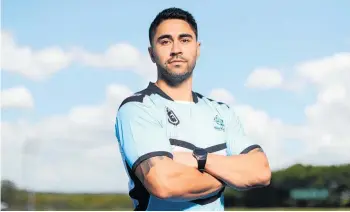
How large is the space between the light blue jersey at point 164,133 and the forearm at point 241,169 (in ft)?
0.32

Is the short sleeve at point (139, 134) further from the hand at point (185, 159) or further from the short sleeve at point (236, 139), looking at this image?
the short sleeve at point (236, 139)

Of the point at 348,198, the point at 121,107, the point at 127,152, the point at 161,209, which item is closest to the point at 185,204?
the point at 161,209

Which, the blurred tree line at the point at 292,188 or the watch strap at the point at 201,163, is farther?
the blurred tree line at the point at 292,188

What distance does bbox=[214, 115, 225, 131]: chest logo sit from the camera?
4.39 metres

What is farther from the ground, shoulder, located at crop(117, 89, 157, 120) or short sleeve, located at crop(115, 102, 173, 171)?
shoulder, located at crop(117, 89, 157, 120)

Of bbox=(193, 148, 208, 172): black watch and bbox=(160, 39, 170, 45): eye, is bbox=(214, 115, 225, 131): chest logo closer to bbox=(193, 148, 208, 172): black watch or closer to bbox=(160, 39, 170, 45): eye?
bbox=(193, 148, 208, 172): black watch

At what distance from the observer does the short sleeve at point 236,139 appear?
4.45 meters

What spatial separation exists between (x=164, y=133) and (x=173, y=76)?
1.46 feet

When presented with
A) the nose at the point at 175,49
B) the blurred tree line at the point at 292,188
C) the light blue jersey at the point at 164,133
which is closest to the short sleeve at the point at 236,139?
the light blue jersey at the point at 164,133

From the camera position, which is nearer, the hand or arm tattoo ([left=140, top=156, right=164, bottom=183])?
arm tattoo ([left=140, top=156, right=164, bottom=183])

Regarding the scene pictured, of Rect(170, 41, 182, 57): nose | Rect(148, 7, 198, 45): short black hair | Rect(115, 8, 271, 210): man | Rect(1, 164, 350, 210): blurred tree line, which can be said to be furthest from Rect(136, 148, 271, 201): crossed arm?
Rect(1, 164, 350, 210): blurred tree line

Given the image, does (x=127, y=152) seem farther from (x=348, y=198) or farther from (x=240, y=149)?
(x=348, y=198)

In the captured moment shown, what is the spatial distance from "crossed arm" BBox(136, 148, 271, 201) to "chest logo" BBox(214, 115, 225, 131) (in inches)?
9.2

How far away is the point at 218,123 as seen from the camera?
14.5 ft
